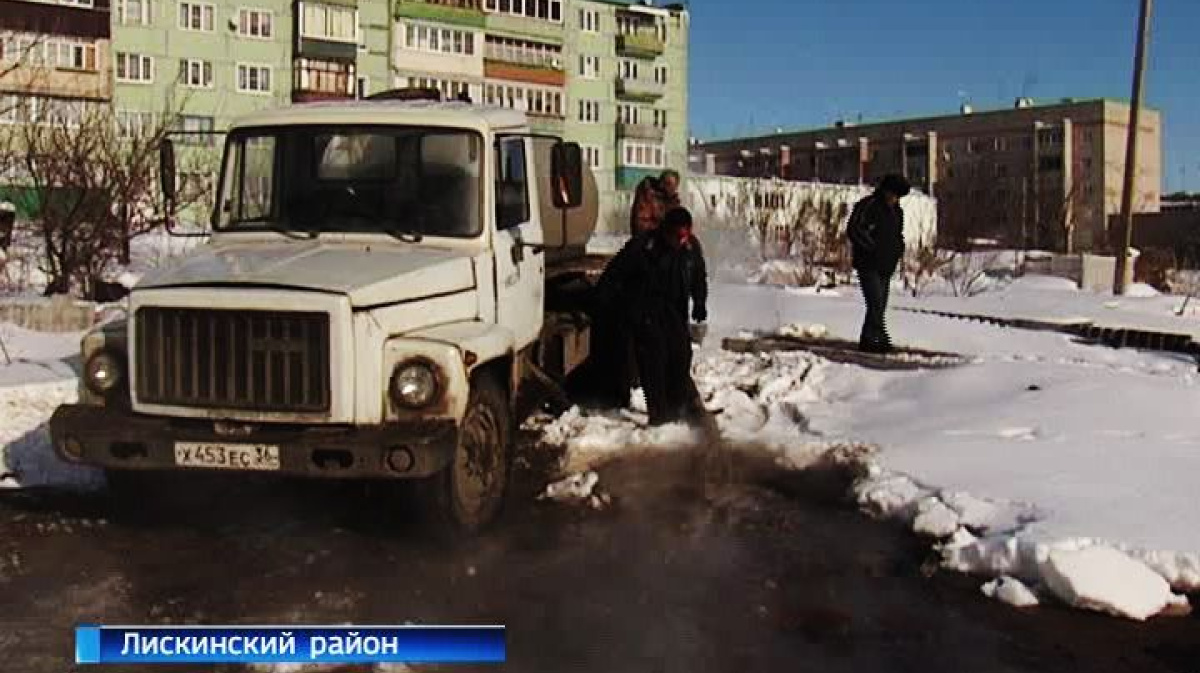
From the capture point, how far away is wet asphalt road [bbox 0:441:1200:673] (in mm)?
4703

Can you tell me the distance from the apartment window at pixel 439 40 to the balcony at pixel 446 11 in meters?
0.42

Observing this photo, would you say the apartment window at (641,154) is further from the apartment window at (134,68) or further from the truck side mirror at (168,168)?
the truck side mirror at (168,168)

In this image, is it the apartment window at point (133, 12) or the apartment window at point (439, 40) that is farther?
the apartment window at point (439, 40)

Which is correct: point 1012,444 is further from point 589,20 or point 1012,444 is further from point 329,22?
point 589,20

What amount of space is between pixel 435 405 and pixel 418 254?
1.07m

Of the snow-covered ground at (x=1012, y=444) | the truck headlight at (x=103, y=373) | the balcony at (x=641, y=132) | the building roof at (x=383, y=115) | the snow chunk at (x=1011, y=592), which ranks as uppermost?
the balcony at (x=641, y=132)

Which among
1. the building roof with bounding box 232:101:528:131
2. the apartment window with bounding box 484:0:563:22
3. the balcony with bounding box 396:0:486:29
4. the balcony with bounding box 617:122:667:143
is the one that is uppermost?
the apartment window with bounding box 484:0:563:22

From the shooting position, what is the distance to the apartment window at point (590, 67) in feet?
197

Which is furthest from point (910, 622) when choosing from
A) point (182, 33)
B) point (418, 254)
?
point (182, 33)

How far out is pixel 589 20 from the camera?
198 feet

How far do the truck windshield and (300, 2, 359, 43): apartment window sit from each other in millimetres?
43888

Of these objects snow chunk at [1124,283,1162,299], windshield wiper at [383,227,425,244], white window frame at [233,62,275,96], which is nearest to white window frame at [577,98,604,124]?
white window frame at [233,62,275,96]

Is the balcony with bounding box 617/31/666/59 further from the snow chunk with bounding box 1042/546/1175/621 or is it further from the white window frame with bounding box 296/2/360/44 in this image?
the snow chunk with bounding box 1042/546/1175/621
